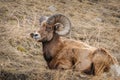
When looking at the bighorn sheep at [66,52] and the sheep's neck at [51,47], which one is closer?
Result: the bighorn sheep at [66,52]

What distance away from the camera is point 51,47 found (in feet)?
45.6

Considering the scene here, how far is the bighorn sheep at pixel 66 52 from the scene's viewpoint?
13266 millimetres

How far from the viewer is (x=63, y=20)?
45.8ft

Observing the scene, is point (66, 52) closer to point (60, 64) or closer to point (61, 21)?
point (60, 64)

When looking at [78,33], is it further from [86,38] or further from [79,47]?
[79,47]

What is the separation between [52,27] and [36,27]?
15.7 ft

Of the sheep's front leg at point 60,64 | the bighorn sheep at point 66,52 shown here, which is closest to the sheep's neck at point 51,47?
the bighorn sheep at point 66,52

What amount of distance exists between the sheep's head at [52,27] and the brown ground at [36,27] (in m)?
0.86

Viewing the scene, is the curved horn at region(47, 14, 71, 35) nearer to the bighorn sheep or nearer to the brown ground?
the bighorn sheep

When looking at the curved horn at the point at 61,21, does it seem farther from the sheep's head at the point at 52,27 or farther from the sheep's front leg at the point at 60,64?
the sheep's front leg at the point at 60,64

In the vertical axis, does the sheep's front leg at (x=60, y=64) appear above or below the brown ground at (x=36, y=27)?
above

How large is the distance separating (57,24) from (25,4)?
7650 mm

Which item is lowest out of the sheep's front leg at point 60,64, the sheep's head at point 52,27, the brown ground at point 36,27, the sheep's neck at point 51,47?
the brown ground at point 36,27

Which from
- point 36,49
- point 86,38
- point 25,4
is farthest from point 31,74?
point 25,4
